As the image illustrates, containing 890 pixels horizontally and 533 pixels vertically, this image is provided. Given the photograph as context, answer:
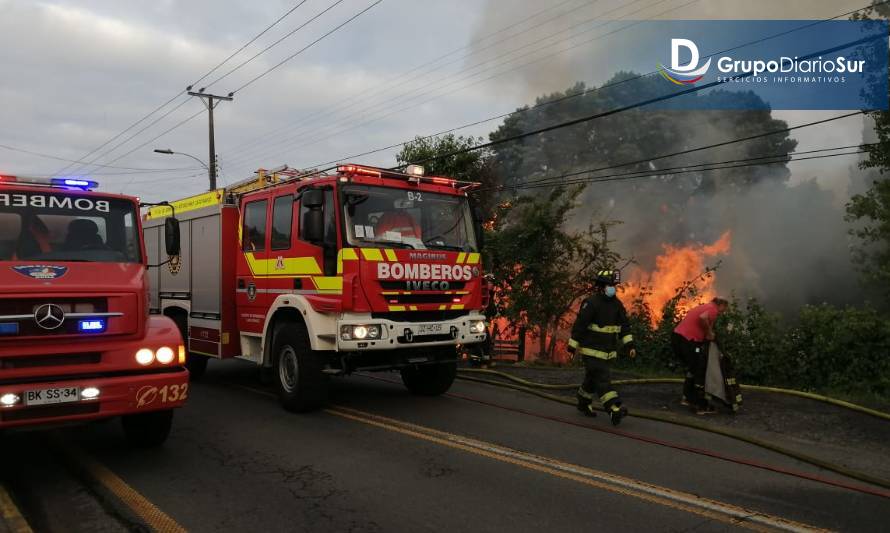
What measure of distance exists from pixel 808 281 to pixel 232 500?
33.1m

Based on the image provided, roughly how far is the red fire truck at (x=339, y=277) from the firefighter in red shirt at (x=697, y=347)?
8.39 ft

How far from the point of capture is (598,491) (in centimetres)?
466

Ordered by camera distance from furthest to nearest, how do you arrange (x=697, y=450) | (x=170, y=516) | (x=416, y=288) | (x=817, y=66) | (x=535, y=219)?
(x=817, y=66) < (x=535, y=219) < (x=416, y=288) < (x=697, y=450) < (x=170, y=516)

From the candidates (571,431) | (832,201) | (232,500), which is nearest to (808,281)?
(832,201)

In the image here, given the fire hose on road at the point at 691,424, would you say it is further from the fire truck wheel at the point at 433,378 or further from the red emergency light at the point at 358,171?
the red emergency light at the point at 358,171

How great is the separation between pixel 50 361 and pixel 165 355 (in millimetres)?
793

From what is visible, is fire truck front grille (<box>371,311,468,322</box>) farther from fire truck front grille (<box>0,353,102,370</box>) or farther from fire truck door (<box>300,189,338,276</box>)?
fire truck front grille (<box>0,353,102,370</box>)

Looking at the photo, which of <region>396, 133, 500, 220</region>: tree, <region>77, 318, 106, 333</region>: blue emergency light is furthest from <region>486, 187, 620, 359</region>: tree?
<region>77, 318, 106, 333</region>: blue emergency light

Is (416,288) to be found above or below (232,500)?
above

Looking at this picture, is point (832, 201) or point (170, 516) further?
point (832, 201)

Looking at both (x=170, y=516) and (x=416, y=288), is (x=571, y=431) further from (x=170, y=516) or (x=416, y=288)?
(x=170, y=516)

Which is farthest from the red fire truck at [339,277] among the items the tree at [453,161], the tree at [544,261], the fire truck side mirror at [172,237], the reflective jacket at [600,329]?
the tree at [453,161]

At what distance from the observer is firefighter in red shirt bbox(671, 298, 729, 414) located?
7.56m

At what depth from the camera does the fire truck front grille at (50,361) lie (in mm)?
4525
